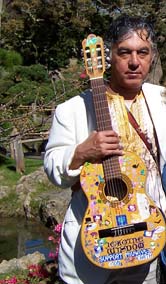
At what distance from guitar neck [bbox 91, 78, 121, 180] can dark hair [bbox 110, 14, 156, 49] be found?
17 cm

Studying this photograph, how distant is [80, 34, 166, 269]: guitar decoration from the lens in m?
1.82

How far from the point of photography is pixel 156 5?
19.7 meters

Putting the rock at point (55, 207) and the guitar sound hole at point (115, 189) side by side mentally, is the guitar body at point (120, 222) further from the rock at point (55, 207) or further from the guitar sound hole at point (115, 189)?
the rock at point (55, 207)

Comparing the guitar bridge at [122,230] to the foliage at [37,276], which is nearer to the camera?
the guitar bridge at [122,230]

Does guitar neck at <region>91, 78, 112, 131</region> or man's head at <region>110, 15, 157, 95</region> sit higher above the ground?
man's head at <region>110, 15, 157, 95</region>

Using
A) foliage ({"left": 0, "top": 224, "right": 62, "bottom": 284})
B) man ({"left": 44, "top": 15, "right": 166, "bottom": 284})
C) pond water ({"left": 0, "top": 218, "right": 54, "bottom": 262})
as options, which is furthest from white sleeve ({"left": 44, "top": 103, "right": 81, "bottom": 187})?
pond water ({"left": 0, "top": 218, "right": 54, "bottom": 262})

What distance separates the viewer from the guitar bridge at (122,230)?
183 cm

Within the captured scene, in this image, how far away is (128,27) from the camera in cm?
193

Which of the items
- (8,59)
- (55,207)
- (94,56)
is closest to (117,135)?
(94,56)

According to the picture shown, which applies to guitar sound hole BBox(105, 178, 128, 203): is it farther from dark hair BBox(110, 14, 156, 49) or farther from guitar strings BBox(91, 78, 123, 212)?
dark hair BBox(110, 14, 156, 49)

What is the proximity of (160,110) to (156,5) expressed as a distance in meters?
18.5

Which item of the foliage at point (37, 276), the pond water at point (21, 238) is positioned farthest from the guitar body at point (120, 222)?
the pond water at point (21, 238)

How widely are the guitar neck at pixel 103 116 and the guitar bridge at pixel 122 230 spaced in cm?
17

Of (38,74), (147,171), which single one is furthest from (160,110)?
(38,74)
